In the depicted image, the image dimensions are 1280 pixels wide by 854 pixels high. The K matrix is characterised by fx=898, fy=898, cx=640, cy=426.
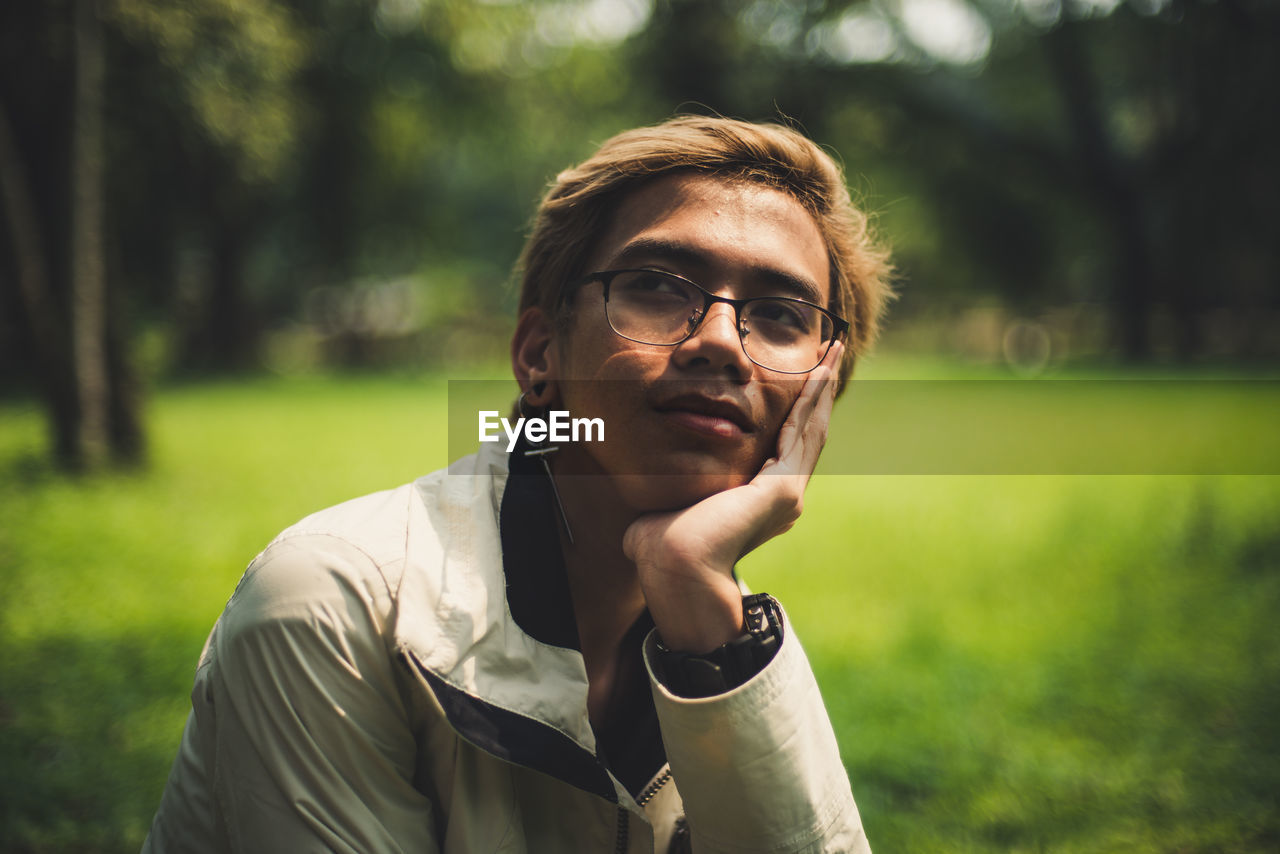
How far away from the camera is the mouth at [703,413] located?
1981 mm

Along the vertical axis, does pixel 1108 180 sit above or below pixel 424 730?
above

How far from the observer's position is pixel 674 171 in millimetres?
2250

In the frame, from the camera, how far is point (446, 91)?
23.7 m

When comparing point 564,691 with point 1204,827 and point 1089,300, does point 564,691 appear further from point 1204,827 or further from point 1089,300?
point 1089,300

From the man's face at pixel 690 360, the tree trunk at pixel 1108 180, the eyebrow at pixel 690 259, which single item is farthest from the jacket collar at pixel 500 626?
the tree trunk at pixel 1108 180

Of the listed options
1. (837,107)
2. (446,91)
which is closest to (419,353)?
(446,91)

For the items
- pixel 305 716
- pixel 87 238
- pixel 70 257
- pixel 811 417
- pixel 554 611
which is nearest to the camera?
pixel 305 716

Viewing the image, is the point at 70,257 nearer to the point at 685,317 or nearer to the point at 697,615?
the point at 685,317

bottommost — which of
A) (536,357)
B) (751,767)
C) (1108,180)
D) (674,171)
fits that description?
(751,767)

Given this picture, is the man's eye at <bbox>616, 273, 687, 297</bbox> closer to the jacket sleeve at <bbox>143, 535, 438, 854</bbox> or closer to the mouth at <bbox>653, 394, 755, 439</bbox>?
the mouth at <bbox>653, 394, 755, 439</bbox>

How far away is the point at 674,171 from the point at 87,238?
931cm

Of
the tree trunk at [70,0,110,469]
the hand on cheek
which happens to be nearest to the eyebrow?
the hand on cheek

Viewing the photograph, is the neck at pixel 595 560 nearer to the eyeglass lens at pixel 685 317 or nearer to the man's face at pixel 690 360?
the man's face at pixel 690 360

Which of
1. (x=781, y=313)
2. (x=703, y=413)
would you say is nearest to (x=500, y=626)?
(x=703, y=413)
